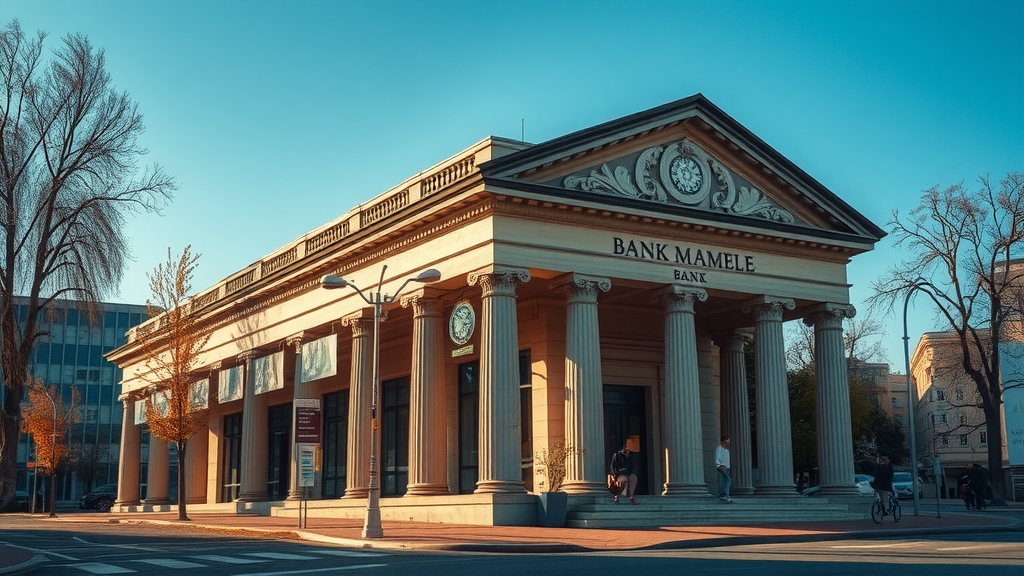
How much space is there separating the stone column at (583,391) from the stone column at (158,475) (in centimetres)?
2821

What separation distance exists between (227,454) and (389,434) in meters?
15.4

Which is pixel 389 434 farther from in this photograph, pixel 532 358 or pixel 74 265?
pixel 74 265

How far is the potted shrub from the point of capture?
2570cm

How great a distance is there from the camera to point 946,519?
30.5m

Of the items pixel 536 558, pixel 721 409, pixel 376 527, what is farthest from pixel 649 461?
pixel 536 558

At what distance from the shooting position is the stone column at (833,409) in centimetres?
3169

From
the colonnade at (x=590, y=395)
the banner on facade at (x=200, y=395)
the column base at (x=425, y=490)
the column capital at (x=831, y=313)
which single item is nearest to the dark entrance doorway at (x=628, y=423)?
the colonnade at (x=590, y=395)

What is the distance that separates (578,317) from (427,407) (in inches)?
196

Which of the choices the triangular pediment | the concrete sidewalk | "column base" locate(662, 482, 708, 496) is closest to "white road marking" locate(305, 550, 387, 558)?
the concrete sidewalk

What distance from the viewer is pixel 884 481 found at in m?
28.3

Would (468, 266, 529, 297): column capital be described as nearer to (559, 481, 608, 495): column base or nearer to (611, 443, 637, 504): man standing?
(559, 481, 608, 495): column base

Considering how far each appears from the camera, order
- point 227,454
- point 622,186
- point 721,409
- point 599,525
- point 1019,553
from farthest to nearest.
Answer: point 227,454
point 721,409
point 622,186
point 599,525
point 1019,553

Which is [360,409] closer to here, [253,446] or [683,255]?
[253,446]

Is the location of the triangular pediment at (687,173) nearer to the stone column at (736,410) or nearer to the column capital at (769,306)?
the column capital at (769,306)
